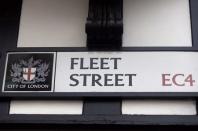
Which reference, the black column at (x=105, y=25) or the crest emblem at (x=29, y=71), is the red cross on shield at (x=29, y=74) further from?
the black column at (x=105, y=25)

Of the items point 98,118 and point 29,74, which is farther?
point 29,74

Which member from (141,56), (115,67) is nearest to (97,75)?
(115,67)

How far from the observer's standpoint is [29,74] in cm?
352

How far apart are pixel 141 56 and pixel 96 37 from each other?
37 centimetres

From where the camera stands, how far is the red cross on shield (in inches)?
138

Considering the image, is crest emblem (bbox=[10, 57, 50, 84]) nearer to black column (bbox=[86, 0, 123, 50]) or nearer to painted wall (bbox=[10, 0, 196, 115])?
painted wall (bbox=[10, 0, 196, 115])

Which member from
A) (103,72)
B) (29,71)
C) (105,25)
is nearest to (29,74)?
(29,71)

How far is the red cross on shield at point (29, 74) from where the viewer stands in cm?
351

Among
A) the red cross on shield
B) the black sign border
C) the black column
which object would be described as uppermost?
the black column

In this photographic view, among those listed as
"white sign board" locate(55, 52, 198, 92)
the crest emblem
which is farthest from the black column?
the crest emblem

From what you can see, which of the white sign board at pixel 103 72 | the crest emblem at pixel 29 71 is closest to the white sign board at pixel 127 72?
the white sign board at pixel 103 72

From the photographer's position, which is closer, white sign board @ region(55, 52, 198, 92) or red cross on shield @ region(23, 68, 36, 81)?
white sign board @ region(55, 52, 198, 92)

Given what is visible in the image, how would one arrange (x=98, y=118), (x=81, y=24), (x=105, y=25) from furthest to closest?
1. (x=81, y=24)
2. (x=105, y=25)
3. (x=98, y=118)

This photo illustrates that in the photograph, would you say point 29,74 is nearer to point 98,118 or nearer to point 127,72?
point 98,118
